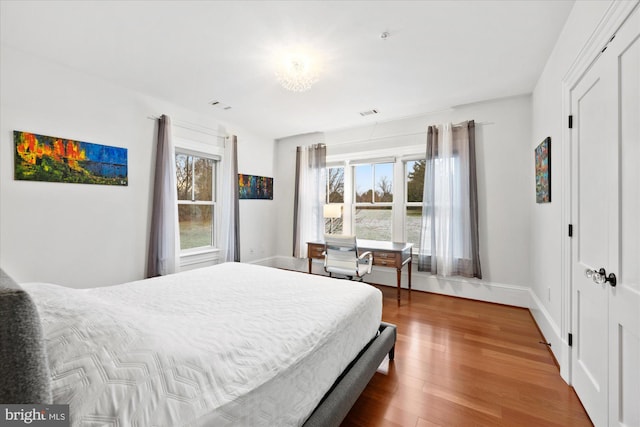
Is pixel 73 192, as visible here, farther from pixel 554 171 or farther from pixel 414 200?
pixel 554 171

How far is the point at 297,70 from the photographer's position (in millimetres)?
2541

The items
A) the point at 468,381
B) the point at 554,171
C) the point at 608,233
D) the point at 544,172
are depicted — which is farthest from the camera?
the point at 544,172

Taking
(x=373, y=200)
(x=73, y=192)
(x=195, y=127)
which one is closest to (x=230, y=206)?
(x=195, y=127)

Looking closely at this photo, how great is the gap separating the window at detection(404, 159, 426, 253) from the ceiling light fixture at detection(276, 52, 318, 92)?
2.25m

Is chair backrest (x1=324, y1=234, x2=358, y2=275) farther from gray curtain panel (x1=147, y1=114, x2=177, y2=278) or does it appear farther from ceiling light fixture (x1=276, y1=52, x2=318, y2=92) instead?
gray curtain panel (x1=147, y1=114, x2=177, y2=278)

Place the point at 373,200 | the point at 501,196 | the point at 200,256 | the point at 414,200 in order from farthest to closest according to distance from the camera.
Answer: the point at 373,200
the point at 414,200
the point at 200,256
the point at 501,196

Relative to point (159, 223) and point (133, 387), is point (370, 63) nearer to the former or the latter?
point (133, 387)

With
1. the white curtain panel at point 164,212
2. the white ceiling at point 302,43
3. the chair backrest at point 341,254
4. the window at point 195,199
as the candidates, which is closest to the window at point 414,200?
the white ceiling at point 302,43

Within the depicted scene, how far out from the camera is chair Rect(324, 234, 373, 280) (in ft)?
11.5

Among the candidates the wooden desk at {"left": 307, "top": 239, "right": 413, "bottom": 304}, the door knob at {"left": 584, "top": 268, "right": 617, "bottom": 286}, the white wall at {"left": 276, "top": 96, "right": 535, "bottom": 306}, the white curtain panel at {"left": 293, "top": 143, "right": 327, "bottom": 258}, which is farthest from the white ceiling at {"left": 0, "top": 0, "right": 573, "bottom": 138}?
the wooden desk at {"left": 307, "top": 239, "right": 413, "bottom": 304}

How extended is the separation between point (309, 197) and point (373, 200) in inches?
46.4

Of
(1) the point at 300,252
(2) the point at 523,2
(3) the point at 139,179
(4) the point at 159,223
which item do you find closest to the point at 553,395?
(2) the point at 523,2

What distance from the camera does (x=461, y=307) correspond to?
134 inches

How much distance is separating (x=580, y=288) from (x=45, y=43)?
461 centimetres
